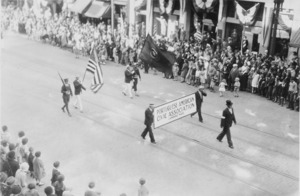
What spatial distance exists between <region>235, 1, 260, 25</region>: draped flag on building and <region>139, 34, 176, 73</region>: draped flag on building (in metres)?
7.11

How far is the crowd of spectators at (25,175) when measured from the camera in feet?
30.3

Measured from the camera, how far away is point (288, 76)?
18.3 m

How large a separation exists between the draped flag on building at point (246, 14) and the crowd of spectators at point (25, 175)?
15.7 m

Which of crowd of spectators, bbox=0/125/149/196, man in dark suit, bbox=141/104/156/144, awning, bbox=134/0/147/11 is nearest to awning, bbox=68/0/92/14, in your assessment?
awning, bbox=134/0/147/11

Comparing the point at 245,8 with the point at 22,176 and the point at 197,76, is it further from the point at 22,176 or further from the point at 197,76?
the point at 22,176

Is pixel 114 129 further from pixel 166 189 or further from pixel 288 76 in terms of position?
pixel 288 76

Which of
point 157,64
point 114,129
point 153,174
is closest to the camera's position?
point 153,174

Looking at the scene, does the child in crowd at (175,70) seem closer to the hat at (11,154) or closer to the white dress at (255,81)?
the white dress at (255,81)

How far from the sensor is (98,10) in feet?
105

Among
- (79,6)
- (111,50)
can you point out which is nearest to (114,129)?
(111,50)

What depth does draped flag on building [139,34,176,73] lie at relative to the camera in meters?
17.5

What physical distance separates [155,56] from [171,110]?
443 centimetres

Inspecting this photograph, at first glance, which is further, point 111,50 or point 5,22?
point 5,22

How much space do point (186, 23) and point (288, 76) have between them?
35.4 ft
